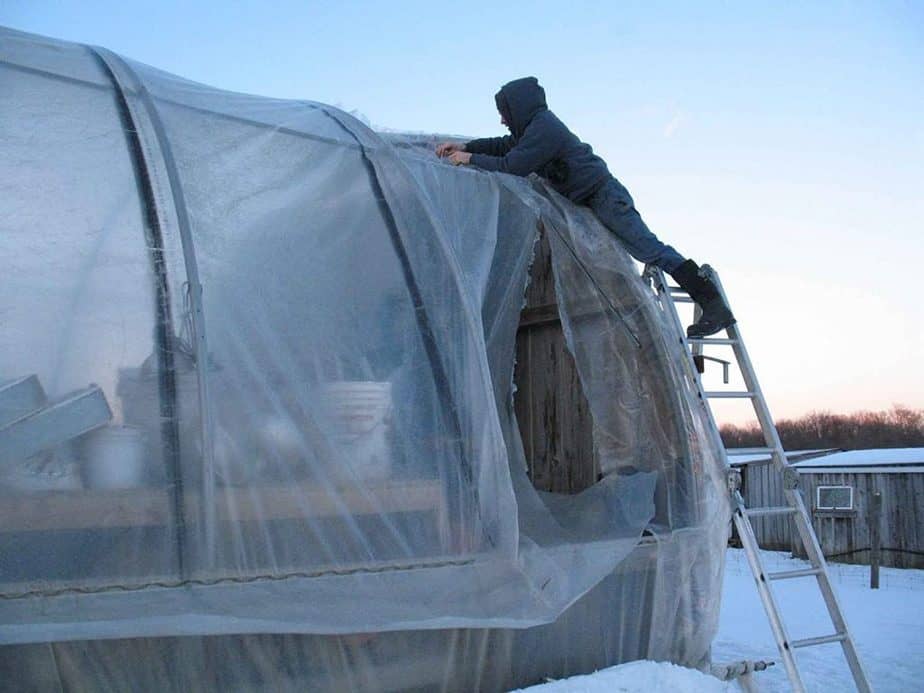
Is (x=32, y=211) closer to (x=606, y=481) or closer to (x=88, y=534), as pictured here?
(x=88, y=534)

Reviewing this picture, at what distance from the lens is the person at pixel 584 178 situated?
5.01 metres

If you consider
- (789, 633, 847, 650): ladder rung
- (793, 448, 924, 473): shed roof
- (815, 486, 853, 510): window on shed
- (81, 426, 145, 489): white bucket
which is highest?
(81, 426, 145, 489): white bucket

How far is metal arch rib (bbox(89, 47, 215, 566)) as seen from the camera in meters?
3.16

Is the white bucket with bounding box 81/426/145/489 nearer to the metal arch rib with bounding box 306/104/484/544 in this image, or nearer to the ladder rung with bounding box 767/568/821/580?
the metal arch rib with bounding box 306/104/484/544

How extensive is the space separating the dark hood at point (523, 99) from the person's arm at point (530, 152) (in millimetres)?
181

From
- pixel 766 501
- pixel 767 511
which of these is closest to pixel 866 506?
pixel 766 501

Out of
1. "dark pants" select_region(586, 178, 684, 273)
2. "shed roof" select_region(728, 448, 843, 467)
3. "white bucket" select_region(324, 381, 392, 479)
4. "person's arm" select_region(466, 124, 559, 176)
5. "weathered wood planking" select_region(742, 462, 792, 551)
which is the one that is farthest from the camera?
"weathered wood planking" select_region(742, 462, 792, 551)

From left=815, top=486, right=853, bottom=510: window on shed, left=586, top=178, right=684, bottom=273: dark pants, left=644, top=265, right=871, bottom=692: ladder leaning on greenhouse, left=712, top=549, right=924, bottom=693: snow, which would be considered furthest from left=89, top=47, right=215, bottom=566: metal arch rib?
left=815, top=486, right=853, bottom=510: window on shed

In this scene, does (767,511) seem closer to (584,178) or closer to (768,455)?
(768,455)

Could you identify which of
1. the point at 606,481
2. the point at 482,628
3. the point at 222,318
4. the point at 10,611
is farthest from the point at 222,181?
the point at 606,481

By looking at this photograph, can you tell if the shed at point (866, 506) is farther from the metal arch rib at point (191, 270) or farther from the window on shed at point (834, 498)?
the metal arch rib at point (191, 270)

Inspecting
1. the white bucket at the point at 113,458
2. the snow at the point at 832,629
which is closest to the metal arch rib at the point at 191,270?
the white bucket at the point at 113,458

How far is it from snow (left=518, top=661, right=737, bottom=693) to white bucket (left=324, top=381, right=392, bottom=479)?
1.28 m

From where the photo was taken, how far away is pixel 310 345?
3.61 metres
